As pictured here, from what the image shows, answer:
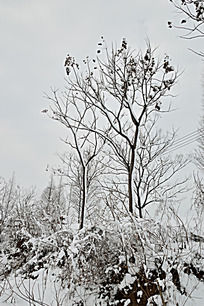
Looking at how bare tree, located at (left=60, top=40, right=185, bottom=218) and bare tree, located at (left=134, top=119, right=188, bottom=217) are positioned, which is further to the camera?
bare tree, located at (left=134, top=119, right=188, bottom=217)

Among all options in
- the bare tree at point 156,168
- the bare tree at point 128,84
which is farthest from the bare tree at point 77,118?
the bare tree at point 156,168

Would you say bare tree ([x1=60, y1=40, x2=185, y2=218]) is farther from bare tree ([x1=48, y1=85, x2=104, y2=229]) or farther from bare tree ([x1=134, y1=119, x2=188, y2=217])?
bare tree ([x1=134, y1=119, x2=188, y2=217])

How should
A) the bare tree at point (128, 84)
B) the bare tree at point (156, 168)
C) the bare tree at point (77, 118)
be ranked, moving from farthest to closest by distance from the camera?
the bare tree at point (156, 168)
the bare tree at point (77, 118)
the bare tree at point (128, 84)

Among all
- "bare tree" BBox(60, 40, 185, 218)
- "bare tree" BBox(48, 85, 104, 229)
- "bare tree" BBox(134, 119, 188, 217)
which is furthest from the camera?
"bare tree" BBox(134, 119, 188, 217)

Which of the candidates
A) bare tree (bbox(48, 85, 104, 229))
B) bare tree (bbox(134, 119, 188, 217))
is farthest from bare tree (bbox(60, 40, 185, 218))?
bare tree (bbox(134, 119, 188, 217))

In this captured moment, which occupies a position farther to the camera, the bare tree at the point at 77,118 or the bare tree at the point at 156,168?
the bare tree at the point at 156,168

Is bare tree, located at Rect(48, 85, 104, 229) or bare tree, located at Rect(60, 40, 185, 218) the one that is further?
bare tree, located at Rect(48, 85, 104, 229)

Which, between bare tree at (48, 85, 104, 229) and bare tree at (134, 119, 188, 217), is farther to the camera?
bare tree at (134, 119, 188, 217)

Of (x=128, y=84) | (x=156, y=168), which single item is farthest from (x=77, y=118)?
(x=156, y=168)

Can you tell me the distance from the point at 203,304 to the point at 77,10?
639 centimetres

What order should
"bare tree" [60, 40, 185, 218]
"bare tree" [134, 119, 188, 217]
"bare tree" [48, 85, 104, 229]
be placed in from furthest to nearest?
"bare tree" [134, 119, 188, 217]
"bare tree" [48, 85, 104, 229]
"bare tree" [60, 40, 185, 218]

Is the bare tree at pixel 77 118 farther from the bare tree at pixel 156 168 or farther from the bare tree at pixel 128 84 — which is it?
the bare tree at pixel 156 168

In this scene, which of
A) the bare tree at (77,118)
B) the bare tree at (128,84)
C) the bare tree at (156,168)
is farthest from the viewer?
the bare tree at (156,168)

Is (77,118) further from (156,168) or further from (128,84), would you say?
(156,168)
